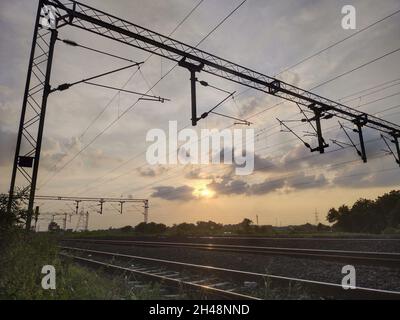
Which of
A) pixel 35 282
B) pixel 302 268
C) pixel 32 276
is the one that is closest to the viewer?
pixel 32 276

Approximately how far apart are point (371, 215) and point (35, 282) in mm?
43014

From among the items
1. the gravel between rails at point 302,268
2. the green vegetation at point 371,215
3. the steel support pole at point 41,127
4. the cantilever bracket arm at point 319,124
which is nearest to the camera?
the gravel between rails at point 302,268

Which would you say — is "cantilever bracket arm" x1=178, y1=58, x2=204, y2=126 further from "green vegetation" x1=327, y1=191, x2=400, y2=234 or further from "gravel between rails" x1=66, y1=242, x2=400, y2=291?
"green vegetation" x1=327, y1=191, x2=400, y2=234

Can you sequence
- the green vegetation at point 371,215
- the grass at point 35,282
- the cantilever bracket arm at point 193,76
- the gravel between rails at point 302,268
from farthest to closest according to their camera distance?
the green vegetation at point 371,215, the cantilever bracket arm at point 193,76, the gravel between rails at point 302,268, the grass at point 35,282

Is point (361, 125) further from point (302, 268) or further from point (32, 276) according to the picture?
point (32, 276)

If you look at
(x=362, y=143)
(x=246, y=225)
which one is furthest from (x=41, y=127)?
(x=246, y=225)

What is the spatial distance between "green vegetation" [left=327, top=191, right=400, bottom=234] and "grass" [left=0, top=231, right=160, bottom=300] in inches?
1481

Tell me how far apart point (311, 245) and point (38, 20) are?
18.9m

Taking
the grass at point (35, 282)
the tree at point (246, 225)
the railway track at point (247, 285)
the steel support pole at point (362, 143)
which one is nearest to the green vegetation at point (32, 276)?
the grass at point (35, 282)

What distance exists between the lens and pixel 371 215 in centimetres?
4091

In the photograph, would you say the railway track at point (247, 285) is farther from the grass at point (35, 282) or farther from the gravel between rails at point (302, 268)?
the grass at point (35, 282)

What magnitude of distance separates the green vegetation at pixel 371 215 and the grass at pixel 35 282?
123 feet

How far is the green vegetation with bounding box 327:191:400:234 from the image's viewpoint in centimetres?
3853

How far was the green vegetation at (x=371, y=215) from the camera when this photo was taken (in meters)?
38.5
